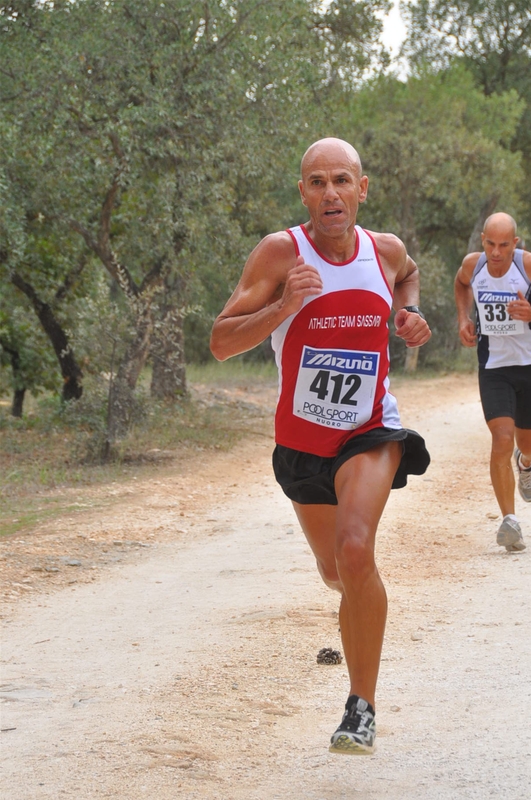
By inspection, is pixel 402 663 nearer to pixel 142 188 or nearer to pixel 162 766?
pixel 162 766

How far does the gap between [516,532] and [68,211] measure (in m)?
7.67

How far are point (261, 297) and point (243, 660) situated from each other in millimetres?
1948

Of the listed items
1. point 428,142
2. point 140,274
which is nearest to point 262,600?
point 140,274

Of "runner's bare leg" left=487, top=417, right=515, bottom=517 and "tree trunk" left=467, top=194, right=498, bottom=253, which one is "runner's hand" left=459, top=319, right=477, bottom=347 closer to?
"runner's bare leg" left=487, top=417, right=515, bottom=517

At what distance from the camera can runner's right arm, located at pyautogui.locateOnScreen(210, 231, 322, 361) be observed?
12.4 feet

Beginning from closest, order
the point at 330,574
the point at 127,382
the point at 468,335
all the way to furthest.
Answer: the point at 330,574 → the point at 468,335 → the point at 127,382

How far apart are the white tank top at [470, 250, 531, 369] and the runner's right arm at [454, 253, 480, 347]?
226 millimetres

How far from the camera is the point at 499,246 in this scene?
24.4 feet

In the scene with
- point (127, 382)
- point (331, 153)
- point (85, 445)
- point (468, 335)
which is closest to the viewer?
point (331, 153)

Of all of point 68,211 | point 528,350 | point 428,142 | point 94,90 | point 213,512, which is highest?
point 428,142

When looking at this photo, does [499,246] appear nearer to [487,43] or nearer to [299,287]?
[299,287]

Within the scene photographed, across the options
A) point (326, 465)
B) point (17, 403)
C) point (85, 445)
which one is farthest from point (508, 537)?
point (17, 403)

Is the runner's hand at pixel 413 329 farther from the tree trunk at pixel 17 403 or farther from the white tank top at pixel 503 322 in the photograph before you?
the tree trunk at pixel 17 403

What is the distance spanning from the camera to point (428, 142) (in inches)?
864
